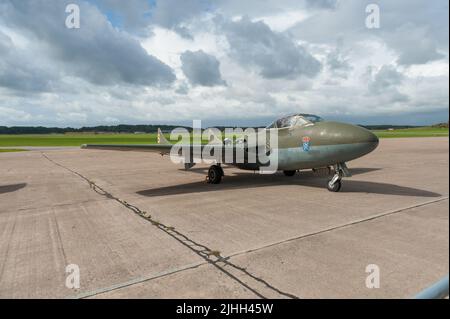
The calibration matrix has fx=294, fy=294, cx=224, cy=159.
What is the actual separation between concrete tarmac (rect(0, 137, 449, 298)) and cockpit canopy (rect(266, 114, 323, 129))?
7.42 feet

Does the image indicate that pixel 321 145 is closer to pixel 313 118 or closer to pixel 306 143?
pixel 306 143

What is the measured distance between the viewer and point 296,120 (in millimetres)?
9797

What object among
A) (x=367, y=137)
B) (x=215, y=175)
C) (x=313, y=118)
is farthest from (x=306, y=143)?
(x=215, y=175)

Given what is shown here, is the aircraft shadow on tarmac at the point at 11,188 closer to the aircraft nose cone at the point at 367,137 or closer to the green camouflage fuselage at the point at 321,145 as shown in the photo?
the green camouflage fuselage at the point at 321,145

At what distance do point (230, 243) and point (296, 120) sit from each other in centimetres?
589

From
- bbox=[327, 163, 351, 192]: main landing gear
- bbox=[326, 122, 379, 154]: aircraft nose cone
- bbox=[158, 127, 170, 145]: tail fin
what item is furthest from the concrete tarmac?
bbox=[158, 127, 170, 145]: tail fin

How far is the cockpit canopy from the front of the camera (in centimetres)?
946

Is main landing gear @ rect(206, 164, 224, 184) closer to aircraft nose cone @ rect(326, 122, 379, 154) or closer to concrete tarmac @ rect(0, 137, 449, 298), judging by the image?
concrete tarmac @ rect(0, 137, 449, 298)

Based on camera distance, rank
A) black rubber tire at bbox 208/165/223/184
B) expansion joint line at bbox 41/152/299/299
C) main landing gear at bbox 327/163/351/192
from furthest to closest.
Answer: black rubber tire at bbox 208/165/223/184, main landing gear at bbox 327/163/351/192, expansion joint line at bbox 41/152/299/299

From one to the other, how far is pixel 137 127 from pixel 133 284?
19844cm

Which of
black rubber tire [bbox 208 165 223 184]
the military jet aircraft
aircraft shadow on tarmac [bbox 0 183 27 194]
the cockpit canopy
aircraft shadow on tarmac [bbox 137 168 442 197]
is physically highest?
the cockpit canopy

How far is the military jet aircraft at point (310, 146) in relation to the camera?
819cm

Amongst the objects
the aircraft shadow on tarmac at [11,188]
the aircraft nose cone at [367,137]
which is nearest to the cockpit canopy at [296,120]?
the aircraft nose cone at [367,137]
